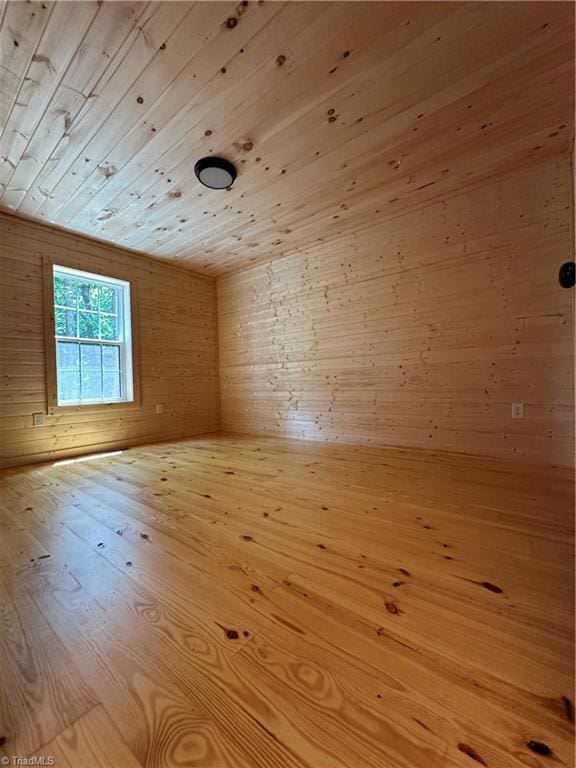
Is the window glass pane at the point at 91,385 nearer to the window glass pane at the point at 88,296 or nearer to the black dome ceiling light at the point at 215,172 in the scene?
the window glass pane at the point at 88,296

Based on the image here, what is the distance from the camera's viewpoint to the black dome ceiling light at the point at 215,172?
2203mm

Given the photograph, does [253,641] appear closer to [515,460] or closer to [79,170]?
[515,460]

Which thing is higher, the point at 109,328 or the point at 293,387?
the point at 109,328

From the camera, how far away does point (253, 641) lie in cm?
86

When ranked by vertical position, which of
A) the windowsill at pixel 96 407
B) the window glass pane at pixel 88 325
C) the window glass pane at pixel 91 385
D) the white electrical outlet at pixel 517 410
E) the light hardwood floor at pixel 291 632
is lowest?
the light hardwood floor at pixel 291 632

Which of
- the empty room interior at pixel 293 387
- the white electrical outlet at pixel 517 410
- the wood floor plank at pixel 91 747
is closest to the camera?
the wood floor plank at pixel 91 747

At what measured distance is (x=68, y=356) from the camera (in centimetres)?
334

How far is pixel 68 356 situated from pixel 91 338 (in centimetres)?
33

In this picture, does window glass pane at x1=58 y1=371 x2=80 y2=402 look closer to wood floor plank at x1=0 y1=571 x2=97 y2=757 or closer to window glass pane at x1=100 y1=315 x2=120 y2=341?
window glass pane at x1=100 y1=315 x2=120 y2=341

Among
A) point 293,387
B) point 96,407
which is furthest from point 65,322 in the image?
point 293,387

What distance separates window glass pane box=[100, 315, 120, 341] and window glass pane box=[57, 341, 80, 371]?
35 centimetres

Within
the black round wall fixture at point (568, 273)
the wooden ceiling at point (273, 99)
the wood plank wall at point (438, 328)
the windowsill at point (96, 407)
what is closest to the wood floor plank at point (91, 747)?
the wooden ceiling at point (273, 99)

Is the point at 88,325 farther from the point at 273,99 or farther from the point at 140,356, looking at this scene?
the point at 273,99

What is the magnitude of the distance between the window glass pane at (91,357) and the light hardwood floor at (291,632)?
6.62 ft
